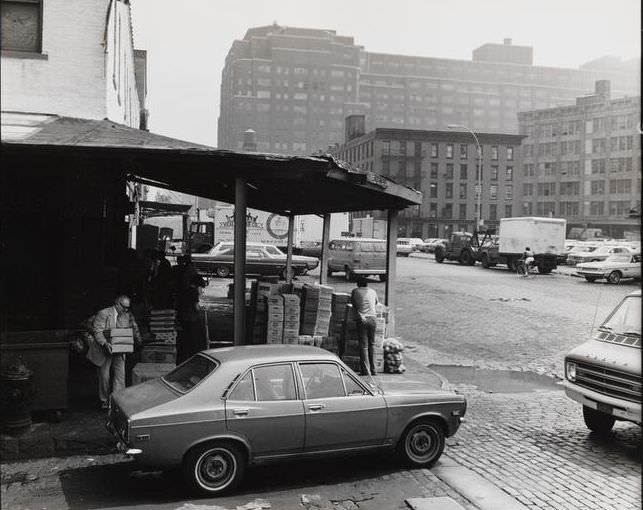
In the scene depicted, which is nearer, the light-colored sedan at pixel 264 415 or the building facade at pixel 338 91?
the light-colored sedan at pixel 264 415

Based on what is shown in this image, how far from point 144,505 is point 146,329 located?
9038 mm

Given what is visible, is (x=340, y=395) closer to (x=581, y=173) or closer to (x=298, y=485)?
(x=298, y=485)

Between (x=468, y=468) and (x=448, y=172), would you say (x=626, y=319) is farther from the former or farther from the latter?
(x=448, y=172)

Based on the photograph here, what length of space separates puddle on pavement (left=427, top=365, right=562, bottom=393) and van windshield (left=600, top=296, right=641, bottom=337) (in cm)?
285

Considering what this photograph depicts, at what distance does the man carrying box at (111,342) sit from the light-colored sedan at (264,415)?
1.49 metres

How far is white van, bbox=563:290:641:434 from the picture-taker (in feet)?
26.8

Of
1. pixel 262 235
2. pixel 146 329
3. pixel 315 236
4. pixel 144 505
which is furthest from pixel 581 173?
pixel 144 505

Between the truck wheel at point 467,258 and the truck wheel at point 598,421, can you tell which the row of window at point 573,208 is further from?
the truck wheel at point 598,421

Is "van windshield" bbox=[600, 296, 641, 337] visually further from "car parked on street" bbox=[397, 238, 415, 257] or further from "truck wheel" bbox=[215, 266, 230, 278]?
"car parked on street" bbox=[397, 238, 415, 257]

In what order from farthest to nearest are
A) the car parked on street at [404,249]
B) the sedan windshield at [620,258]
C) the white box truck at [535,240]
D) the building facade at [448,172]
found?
the building facade at [448,172] < the car parked on street at [404,249] < the white box truck at [535,240] < the sedan windshield at [620,258]

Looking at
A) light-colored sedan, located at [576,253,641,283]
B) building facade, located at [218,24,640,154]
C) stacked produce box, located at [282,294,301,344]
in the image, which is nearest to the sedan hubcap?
stacked produce box, located at [282,294,301,344]

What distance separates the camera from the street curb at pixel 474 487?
6.63 metres

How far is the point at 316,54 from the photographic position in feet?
508

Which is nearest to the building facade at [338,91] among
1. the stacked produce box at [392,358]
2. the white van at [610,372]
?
the stacked produce box at [392,358]
